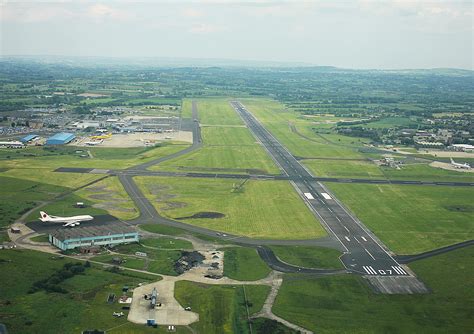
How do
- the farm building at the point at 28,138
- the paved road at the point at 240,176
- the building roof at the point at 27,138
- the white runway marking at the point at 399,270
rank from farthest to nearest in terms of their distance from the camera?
the building roof at the point at 27,138, the farm building at the point at 28,138, the paved road at the point at 240,176, the white runway marking at the point at 399,270

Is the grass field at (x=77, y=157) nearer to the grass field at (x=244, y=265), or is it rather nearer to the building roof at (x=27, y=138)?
the building roof at (x=27, y=138)

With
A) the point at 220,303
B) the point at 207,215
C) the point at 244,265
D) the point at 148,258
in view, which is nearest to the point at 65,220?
the point at 148,258

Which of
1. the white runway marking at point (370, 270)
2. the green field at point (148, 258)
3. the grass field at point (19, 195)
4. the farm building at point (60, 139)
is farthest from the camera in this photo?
the farm building at point (60, 139)

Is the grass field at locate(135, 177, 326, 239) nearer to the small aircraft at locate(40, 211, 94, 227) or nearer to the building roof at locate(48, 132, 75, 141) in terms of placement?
the small aircraft at locate(40, 211, 94, 227)

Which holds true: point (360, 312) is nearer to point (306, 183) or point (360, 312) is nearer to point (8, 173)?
point (306, 183)

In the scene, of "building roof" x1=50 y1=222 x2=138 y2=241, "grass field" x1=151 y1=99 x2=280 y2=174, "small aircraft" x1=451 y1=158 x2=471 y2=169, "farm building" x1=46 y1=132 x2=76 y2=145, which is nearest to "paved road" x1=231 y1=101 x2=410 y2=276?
"grass field" x1=151 y1=99 x2=280 y2=174

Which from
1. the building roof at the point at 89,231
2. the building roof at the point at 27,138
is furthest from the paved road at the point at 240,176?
the building roof at the point at 89,231

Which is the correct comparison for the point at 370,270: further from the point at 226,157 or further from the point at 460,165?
the point at 460,165
